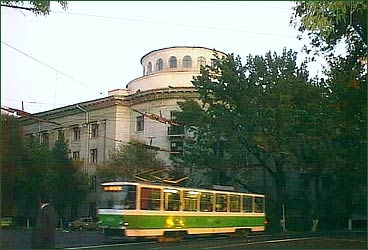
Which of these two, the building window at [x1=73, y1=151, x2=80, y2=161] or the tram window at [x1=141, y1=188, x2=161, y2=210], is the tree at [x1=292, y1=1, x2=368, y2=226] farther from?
the building window at [x1=73, y1=151, x2=80, y2=161]

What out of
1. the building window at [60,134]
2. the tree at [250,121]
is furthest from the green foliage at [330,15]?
the building window at [60,134]

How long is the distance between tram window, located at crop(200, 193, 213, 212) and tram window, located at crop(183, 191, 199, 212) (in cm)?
28

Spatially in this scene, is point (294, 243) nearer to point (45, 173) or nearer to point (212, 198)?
point (212, 198)

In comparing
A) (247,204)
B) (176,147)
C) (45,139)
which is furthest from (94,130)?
(247,204)

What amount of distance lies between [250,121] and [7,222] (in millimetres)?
8596

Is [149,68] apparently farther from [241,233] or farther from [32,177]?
[241,233]

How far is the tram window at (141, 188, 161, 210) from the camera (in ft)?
52.1

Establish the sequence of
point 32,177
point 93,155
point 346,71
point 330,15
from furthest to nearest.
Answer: point 93,155
point 32,177
point 346,71
point 330,15

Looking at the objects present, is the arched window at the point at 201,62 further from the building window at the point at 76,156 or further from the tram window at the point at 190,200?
the building window at the point at 76,156

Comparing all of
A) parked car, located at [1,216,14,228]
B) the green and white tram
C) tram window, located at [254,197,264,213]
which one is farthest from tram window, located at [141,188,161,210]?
tram window, located at [254,197,264,213]

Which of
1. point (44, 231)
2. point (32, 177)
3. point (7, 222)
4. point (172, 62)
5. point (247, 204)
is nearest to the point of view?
point (44, 231)

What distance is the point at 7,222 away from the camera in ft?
43.6

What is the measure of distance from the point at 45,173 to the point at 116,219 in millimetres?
2121

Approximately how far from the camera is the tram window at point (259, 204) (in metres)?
19.8
